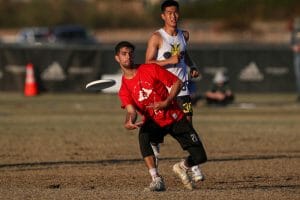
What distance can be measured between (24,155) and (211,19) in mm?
65724

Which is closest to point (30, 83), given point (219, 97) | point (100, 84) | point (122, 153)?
point (219, 97)

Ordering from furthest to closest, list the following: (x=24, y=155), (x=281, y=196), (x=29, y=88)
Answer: (x=29, y=88)
(x=24, y=155)
(x=281, y=196)

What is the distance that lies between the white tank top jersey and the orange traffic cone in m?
18.8

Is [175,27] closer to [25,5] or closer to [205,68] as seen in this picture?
[205,68]

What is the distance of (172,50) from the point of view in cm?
1222

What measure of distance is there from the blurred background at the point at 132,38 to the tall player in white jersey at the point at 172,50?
1918 cm

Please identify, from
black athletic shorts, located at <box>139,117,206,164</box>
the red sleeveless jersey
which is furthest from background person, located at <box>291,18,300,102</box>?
the red sleeveless jersey

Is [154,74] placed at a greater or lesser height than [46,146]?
greater

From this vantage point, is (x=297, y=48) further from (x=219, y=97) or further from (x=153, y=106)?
(x=153, y=106)

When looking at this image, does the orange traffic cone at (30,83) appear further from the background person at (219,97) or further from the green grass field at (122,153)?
the background person at (219,97)

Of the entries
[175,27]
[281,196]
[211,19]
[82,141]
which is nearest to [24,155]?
[82,141]

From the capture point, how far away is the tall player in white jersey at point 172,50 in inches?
472

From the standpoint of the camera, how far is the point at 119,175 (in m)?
13.5

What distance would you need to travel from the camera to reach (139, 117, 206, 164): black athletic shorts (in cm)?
1108
